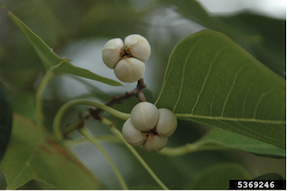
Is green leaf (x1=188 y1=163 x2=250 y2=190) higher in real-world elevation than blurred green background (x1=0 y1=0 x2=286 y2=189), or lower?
lower

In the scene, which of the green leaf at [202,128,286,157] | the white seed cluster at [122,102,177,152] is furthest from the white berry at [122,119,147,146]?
the green leaf at [202,128,286,157]

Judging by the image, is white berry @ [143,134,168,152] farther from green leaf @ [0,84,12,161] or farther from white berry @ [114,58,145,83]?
green leaf @ [0,84,12,161]

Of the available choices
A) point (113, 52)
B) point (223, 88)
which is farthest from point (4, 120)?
point (223, 88)

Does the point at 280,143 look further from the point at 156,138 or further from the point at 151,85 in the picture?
the point at 151,85

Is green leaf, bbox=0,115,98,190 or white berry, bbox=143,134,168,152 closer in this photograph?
white berry, bbox=143,134,168,152

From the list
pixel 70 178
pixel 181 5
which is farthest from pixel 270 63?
pixel 70 178

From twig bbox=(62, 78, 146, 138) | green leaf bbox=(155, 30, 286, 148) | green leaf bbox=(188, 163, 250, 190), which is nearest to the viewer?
green leaf bbox=(155, 30, 286, 148)
